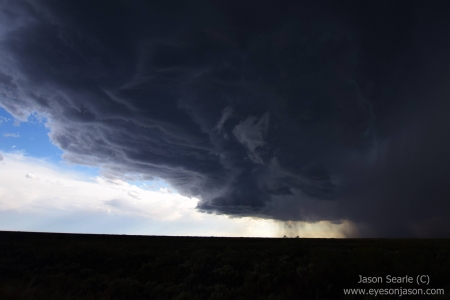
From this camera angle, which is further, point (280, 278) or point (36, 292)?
point (280, 278)

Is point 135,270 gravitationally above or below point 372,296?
below

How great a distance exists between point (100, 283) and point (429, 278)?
19627mm

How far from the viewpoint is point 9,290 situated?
1093cm

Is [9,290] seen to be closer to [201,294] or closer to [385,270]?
[201,294]

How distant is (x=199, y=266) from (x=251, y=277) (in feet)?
19.2

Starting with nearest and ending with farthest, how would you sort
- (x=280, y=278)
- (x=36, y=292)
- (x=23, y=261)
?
(x=36, y=292) → (x=280, y=278) → (x=23, y=261)

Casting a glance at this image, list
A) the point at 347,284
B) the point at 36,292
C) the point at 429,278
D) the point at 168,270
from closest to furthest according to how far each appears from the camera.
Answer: the point at 36,292 < the point at 429,278 < the point at 347,284 < the point at 168,270

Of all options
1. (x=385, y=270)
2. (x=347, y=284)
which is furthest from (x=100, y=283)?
(x=385, y=270)

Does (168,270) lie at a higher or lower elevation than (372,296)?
lower

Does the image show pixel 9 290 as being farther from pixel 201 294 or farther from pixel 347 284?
pixel 347 284

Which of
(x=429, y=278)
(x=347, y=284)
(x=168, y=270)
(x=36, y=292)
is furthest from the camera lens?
(x=168, y=270)

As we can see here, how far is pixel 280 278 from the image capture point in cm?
1616

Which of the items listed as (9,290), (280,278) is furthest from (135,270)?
(280,278)

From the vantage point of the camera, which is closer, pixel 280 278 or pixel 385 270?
pixel 385 270
